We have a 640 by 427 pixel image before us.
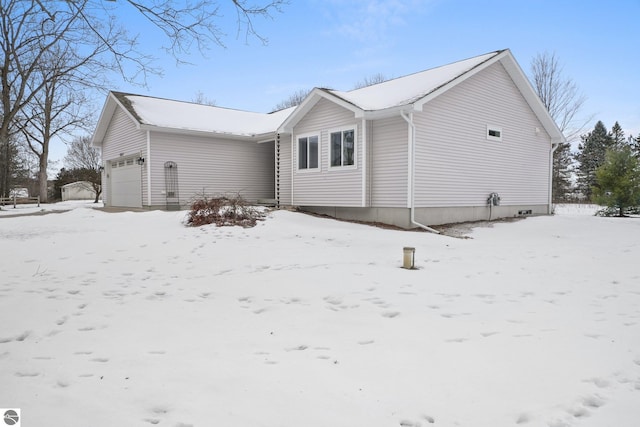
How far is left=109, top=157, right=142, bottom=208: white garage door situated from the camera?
16297 millimetres

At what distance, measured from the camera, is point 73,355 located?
2930 millimetres

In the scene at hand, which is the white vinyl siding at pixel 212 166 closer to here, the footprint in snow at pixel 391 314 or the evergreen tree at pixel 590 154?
the footprint in snow at pixel 391 314

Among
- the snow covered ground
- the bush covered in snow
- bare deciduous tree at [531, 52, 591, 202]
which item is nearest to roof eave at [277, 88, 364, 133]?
the bush covered in snow

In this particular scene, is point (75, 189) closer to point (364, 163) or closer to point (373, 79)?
point (373, 79)

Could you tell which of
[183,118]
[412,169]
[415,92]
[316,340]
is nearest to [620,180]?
[415,92]

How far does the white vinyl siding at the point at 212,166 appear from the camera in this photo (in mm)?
15531

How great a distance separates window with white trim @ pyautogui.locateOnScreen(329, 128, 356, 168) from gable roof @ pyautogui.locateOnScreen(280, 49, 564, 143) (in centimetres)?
90

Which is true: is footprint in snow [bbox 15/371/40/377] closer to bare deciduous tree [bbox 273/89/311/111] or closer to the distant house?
the distant house

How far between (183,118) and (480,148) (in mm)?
11379

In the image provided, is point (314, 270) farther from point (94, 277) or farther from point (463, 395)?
point (463, 395)

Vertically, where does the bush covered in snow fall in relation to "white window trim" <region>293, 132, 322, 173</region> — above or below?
→ below

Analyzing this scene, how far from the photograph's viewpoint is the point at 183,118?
54.5 feet

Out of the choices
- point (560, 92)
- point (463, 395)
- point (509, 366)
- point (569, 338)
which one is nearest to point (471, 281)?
point (569, 338)

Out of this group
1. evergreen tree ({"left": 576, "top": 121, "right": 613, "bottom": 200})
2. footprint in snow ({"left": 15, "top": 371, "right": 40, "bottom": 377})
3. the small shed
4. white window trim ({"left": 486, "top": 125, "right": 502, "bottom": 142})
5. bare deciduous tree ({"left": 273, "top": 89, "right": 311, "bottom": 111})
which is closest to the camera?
footprint in snow ({"left": 15, "top": 371, "right": 40, "bottom": 377})
